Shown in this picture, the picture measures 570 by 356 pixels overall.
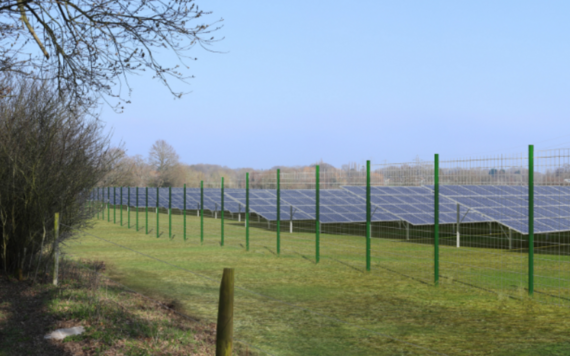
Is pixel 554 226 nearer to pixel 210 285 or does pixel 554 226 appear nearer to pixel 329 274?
pixel 329 274

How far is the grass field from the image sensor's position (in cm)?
649

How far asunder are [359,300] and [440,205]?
12.0m

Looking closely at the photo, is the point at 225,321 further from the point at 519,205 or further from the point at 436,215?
the point at 519,205

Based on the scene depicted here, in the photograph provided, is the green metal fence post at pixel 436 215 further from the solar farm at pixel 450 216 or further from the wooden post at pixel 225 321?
the wooden post at pixel 225 321

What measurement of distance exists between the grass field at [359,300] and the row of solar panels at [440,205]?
6.43 feet

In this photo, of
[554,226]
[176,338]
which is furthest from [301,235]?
[176,338]

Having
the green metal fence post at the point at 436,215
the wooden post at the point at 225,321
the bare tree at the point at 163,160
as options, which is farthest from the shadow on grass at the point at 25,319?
the bare tree at the point at 163,160

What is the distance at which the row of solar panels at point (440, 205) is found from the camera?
17.0m

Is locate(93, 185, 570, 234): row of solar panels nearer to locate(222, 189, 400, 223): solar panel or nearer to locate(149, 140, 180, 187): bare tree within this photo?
locate(222, 189, 400, 223): solar panel

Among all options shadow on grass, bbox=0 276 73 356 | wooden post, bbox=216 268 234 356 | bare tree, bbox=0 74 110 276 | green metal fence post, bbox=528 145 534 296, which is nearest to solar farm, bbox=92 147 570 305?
green metal fence post, bbox=528 145 534 296

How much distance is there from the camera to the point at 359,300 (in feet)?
29.7

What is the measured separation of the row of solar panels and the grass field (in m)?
1.96

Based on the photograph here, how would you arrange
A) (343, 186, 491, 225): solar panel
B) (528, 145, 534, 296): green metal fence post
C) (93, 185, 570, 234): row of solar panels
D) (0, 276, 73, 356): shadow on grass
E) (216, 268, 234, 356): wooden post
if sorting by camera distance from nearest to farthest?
1. (216, 268, 234, 356): wooden post
2. (0, 276, 73, 356): shadow on grass
3. (528, 145, 534, 296): green metal fence post
4. (93, 185, 570, 234): row of solar panels
5. (343, 186, 491, 225): solar panel

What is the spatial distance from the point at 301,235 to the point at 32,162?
45.4ft
